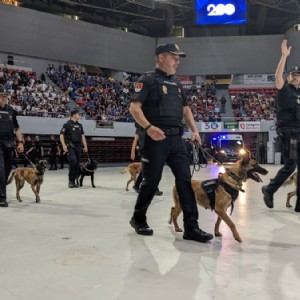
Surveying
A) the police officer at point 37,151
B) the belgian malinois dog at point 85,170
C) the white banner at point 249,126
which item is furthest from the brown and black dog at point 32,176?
the white banner at point 249,126

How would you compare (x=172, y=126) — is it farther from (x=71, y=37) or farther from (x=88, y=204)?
(x=71, y=37)

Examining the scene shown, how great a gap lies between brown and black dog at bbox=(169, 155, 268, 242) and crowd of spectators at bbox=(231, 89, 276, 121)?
23785 mm

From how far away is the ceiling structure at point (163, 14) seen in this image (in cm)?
2833

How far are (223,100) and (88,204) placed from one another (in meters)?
24.3

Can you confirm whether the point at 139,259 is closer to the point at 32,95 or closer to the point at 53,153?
the point at 53,153

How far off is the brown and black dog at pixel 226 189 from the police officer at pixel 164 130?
199 mm

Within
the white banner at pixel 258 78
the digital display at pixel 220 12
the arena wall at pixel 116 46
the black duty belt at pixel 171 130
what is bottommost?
the black duty belt at pixel 171 130

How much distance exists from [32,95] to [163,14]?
51.3 ft

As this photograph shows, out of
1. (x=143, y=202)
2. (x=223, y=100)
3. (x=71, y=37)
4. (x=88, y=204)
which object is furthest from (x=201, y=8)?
(x=143, y=202)

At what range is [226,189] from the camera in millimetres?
3582

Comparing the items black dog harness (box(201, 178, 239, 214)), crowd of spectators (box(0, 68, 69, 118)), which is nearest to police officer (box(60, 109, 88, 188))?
black dog harness (box(201, 178, 239, 214))

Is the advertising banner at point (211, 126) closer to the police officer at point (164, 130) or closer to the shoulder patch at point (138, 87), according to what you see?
the police officer at point (164, 130)

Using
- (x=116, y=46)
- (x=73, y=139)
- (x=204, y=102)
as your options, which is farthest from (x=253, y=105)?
(x=73, y=139)

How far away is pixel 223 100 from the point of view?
28906mm
